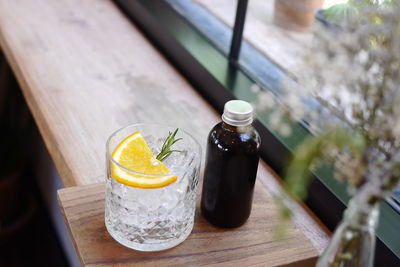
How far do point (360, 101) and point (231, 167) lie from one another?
0.30 meters

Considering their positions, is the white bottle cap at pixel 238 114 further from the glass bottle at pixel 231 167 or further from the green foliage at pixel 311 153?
the green foliage at pixel 311 153

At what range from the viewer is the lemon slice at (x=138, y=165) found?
753 mm

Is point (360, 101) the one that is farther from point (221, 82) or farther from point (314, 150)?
point (221, 82)

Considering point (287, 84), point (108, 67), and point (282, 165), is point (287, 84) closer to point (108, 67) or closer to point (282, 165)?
point (282, 165)

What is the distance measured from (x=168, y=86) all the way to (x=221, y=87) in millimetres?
142

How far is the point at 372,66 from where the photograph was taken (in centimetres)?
50

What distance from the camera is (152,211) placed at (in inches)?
31.1

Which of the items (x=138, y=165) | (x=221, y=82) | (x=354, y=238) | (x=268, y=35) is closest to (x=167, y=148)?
(x=138, y=165)

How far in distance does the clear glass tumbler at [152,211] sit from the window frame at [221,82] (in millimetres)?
251

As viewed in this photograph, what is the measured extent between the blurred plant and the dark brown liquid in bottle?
0.77ft

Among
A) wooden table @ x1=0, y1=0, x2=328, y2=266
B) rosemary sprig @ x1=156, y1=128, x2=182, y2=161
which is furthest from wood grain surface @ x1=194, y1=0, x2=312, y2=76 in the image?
rosemary sprig @ x1=156, y1=128, x2=182, y2=161

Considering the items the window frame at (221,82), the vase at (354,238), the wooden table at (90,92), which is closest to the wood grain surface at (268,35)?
the window frame at (221,82)

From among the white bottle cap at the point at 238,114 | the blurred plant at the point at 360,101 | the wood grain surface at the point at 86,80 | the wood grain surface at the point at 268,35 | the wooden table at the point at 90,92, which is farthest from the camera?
the wood grain surface at the point at 268,35

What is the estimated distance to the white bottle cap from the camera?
0.74 metres
